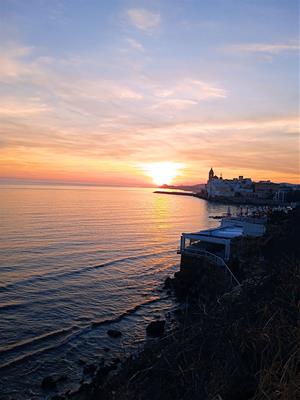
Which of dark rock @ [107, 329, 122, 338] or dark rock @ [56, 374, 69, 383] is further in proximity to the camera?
dark rock @ [107, 329, 122, 338]

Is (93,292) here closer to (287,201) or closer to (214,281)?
(214,281)

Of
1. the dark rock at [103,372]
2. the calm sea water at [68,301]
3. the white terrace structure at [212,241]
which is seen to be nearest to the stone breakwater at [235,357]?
the dark rock at [103,372]

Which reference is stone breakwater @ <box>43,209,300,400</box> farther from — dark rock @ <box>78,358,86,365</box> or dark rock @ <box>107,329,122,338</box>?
dark rock @ <box>107,329,122,338</box>

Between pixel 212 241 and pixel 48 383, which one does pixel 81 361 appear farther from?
pixel 212 241

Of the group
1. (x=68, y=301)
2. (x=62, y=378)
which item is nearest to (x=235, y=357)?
(x=62, y=378)

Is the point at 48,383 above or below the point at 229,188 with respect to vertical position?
below

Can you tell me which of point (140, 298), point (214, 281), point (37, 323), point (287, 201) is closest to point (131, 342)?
point (37, 323)

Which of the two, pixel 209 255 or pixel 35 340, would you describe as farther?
pixel 209 255

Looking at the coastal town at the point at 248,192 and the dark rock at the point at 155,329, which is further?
the coastal town at the point at 248,192

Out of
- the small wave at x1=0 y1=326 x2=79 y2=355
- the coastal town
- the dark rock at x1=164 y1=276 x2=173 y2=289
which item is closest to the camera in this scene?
the small wave at x1=0 y1=326 x2=79 y2=355

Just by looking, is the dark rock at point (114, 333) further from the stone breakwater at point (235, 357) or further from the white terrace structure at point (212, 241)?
the white terrace structure at point (212, 241)

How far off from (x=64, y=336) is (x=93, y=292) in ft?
20.4

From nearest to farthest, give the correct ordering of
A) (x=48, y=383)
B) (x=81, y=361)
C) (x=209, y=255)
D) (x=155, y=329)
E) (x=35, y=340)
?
(x=48, y=383) < (x=81, y=361) < (x=35, y=340) < (x=155, y=329) < (x=209, y=255)

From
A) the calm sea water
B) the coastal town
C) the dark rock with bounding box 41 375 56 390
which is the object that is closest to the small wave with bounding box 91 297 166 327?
the calm sea water
